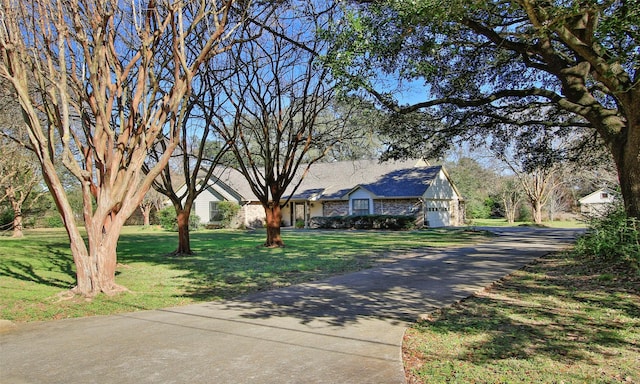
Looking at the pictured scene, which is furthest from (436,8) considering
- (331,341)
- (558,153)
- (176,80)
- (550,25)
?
(558,153)

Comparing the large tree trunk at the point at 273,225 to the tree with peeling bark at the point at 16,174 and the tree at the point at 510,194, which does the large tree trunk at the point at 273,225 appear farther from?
the tree at the point at 510,194

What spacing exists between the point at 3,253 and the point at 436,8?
1541 cm

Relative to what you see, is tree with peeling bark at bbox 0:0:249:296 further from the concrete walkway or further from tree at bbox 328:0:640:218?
tree at bbox 328:0:640:218

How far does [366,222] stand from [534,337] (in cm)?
2399

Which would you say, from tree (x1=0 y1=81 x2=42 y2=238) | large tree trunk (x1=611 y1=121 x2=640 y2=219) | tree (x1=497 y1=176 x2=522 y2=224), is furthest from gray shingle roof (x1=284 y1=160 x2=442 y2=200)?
large tree trunk (x1=611 y1=121 x2=640 y2=219)

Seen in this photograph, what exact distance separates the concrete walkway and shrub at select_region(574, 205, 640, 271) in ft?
11.1

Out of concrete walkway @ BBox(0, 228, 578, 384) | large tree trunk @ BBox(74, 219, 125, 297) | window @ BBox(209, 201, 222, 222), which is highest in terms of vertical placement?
window @ BBox(209, 201, 222, 222)

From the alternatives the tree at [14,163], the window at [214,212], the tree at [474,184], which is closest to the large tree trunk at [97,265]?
the tree at [14,163]

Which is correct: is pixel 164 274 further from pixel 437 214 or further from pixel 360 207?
pixel 437 214

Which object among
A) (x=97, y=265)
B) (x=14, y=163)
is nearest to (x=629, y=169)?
(x=97, y=265)

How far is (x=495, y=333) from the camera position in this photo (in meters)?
4.88

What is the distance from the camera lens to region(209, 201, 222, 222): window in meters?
31.9

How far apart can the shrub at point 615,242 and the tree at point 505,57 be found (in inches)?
16.0

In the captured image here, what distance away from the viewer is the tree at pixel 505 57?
7.03m
